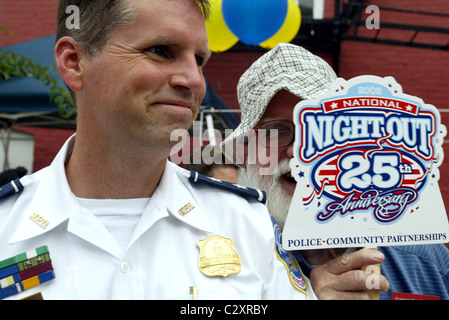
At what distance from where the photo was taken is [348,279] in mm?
1001

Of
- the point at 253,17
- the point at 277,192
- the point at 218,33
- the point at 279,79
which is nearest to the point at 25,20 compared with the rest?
the point at 218,33

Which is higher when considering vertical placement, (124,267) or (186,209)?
(186,209)

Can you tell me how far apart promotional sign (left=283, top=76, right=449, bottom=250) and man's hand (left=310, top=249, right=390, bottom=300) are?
33mm

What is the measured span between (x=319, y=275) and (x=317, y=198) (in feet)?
0.60

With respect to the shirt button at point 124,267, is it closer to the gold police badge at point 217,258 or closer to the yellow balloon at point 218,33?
the gold police badge at point 217,258

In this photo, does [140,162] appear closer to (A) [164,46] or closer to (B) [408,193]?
(A) [164,46]

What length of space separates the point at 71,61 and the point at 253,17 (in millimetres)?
1664

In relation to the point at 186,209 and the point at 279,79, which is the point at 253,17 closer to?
the point at 279,79

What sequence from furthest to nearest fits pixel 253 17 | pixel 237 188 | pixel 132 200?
pixel 253 17 → pixel 237 188 → pixel 132 200

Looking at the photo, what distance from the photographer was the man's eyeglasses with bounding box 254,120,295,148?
3.93 ft

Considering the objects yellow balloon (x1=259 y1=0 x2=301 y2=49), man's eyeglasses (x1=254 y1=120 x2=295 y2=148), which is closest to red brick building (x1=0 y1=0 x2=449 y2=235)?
yellow balloon (x1=259 y1=0 x2=301 y2=49)

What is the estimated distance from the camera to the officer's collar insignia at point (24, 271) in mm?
881

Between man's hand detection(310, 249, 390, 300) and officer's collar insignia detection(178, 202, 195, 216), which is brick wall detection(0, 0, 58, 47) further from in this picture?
man's hand detection(310, 249, 390, 300)

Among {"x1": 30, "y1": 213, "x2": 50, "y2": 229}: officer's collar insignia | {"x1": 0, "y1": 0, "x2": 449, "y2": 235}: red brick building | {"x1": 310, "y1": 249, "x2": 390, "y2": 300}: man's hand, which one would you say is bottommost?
{"x1": 310, "y1": 249, "x2": 390, "y2": 300}: man's hand
